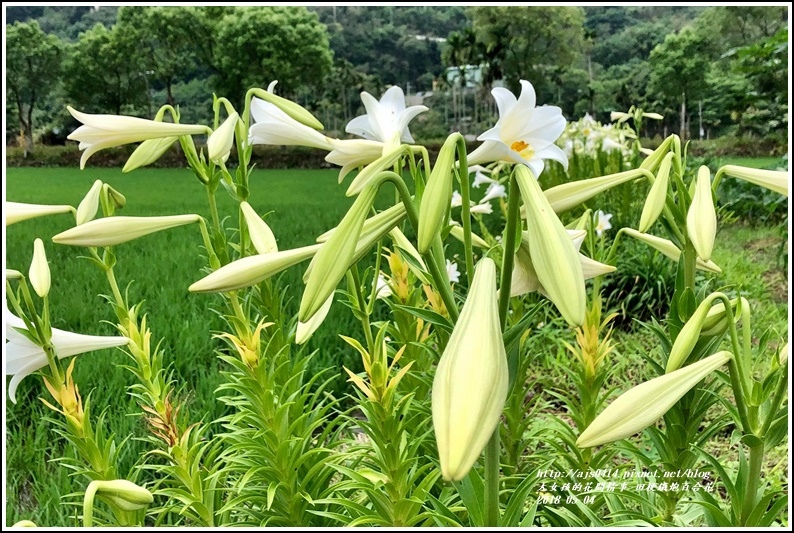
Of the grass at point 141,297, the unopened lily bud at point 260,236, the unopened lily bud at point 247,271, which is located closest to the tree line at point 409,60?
the grass at point 141,297

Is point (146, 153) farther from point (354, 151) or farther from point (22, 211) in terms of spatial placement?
point (354, 151)

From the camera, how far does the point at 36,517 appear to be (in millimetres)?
721

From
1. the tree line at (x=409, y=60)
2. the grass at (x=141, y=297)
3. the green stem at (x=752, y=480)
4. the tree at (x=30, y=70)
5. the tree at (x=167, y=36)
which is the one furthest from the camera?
the tree at (x=167, y=36)

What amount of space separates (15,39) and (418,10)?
4.20ft

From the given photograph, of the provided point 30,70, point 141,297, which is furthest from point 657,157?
point 30,70

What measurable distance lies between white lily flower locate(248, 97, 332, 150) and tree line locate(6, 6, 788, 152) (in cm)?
65

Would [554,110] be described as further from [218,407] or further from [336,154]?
[218,407]

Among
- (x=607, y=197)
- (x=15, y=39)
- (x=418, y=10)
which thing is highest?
(x=418, y=10)

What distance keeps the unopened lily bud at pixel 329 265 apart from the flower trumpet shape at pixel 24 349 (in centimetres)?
39

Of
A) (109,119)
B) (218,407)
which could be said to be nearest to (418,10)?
(218,407)

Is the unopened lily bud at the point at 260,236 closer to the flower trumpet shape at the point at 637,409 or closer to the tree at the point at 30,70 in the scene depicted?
the flower trumpet shape at the point at 637,409

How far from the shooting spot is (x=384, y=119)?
1.38 ft

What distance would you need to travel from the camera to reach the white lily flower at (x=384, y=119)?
1.33 ft

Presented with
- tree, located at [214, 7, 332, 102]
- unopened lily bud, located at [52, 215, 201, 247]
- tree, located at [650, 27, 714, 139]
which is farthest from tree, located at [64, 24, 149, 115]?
tree, located at [650, 27, 714, 139]
